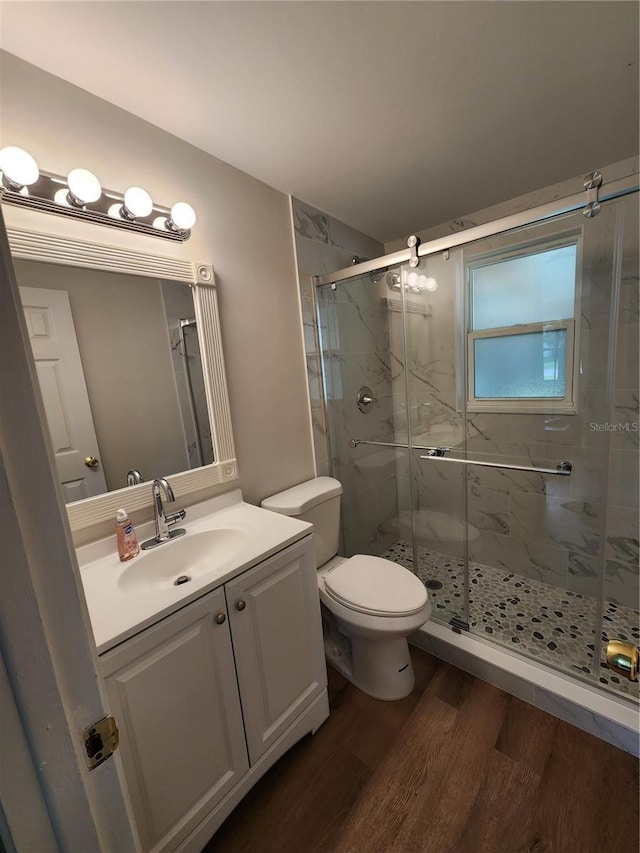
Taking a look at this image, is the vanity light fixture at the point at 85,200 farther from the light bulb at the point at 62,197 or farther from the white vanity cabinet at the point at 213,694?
the white vanity cabinet at the point at 213,694

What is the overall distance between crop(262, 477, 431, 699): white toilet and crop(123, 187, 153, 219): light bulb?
1.23 meters

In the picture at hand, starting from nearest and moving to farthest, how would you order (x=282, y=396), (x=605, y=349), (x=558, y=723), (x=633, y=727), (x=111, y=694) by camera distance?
(x=111, y=694) → (x=633, y=727) → (x=558, y=723) → (x=605, y=349) → (x=282, y=396)

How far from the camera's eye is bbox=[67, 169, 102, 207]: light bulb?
104 centimetres

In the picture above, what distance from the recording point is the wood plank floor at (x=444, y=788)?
1067 millimetres

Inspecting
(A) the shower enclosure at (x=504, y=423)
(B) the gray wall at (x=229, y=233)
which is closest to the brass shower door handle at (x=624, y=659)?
(A) the shower enclosure at (x=504, y=423)

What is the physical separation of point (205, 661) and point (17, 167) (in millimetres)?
1471

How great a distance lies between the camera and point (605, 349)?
5.41 ft

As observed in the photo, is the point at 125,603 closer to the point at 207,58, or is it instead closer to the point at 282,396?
the point at 282,396

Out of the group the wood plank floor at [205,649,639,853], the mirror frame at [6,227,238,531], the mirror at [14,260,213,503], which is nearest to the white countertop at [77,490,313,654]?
the mirror frame at [6,227,238,531]

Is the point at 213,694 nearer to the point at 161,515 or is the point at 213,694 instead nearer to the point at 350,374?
the point at 161,515

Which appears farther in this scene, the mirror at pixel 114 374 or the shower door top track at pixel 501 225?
the shower door top track at pixel 501 225

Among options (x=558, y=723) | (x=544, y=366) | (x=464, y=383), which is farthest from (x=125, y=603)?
(x=544, y=366)

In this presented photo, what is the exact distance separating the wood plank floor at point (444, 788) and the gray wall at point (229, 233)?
3.48 ft

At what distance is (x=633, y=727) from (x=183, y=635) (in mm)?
1591
